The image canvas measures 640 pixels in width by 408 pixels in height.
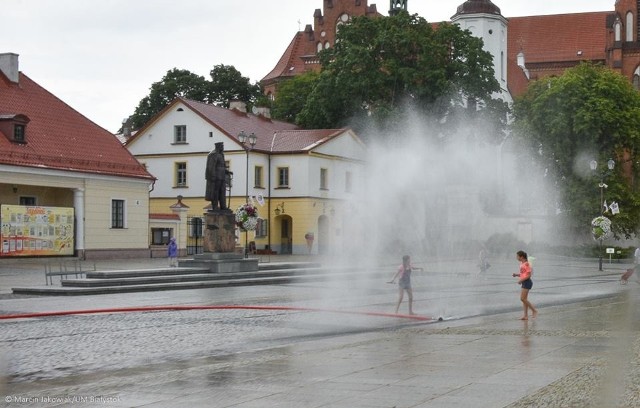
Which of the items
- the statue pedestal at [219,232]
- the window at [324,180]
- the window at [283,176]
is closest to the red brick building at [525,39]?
the window at [324,180]

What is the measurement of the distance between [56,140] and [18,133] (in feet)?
9.55

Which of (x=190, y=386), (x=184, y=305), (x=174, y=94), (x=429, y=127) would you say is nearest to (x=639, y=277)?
(x=184, y=305)

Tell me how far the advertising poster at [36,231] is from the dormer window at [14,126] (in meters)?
3.80

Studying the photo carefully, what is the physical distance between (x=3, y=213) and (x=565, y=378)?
117 feet

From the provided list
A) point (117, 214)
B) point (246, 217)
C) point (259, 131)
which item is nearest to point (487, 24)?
point (259, 131)

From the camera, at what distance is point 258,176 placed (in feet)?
222

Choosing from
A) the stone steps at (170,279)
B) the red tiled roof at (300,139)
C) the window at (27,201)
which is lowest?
the stone steps at (170,279)

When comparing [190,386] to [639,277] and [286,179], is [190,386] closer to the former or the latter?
[639,277]

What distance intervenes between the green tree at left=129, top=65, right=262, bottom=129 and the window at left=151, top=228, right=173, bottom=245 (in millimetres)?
41174

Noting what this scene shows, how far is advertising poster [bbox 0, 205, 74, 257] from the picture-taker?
1731 inches

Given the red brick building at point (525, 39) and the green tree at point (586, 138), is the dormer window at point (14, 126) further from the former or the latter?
the red brick building at point (525, 39)

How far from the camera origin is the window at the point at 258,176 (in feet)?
220

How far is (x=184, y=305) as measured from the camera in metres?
24.4

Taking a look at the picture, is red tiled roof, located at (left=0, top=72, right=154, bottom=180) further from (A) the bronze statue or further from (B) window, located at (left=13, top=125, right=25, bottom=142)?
(A) the bronze statue
